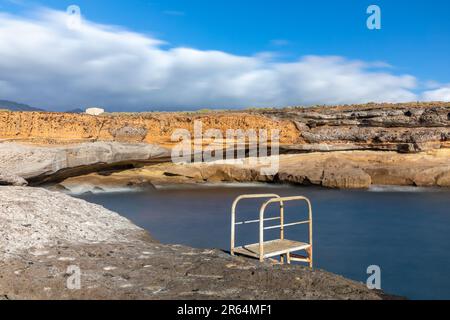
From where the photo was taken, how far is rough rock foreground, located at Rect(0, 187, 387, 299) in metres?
5.57

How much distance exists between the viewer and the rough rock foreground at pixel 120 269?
18.3ft

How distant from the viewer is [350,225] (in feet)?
47.3

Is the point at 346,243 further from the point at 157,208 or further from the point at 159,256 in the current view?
the point at 157,208

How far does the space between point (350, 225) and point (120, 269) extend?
10119mm

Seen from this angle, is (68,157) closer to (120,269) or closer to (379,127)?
(120,269)

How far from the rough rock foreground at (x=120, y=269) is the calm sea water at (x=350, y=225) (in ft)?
9.38

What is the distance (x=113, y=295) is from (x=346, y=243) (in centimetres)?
832

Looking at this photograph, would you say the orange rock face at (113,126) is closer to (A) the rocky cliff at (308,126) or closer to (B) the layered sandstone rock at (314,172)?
(A) the rocky cliff at (308,126)

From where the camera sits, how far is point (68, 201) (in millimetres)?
11102

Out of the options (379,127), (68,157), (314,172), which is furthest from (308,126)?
(68,157)

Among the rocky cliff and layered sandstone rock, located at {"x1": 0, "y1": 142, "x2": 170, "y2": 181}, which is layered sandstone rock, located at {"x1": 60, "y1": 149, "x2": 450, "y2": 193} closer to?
the rocky cliff

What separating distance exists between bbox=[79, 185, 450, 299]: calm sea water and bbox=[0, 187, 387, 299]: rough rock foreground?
113 inches

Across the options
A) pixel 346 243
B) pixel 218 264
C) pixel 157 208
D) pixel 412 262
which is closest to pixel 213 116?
pixel 157 208

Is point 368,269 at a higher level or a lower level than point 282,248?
lower
